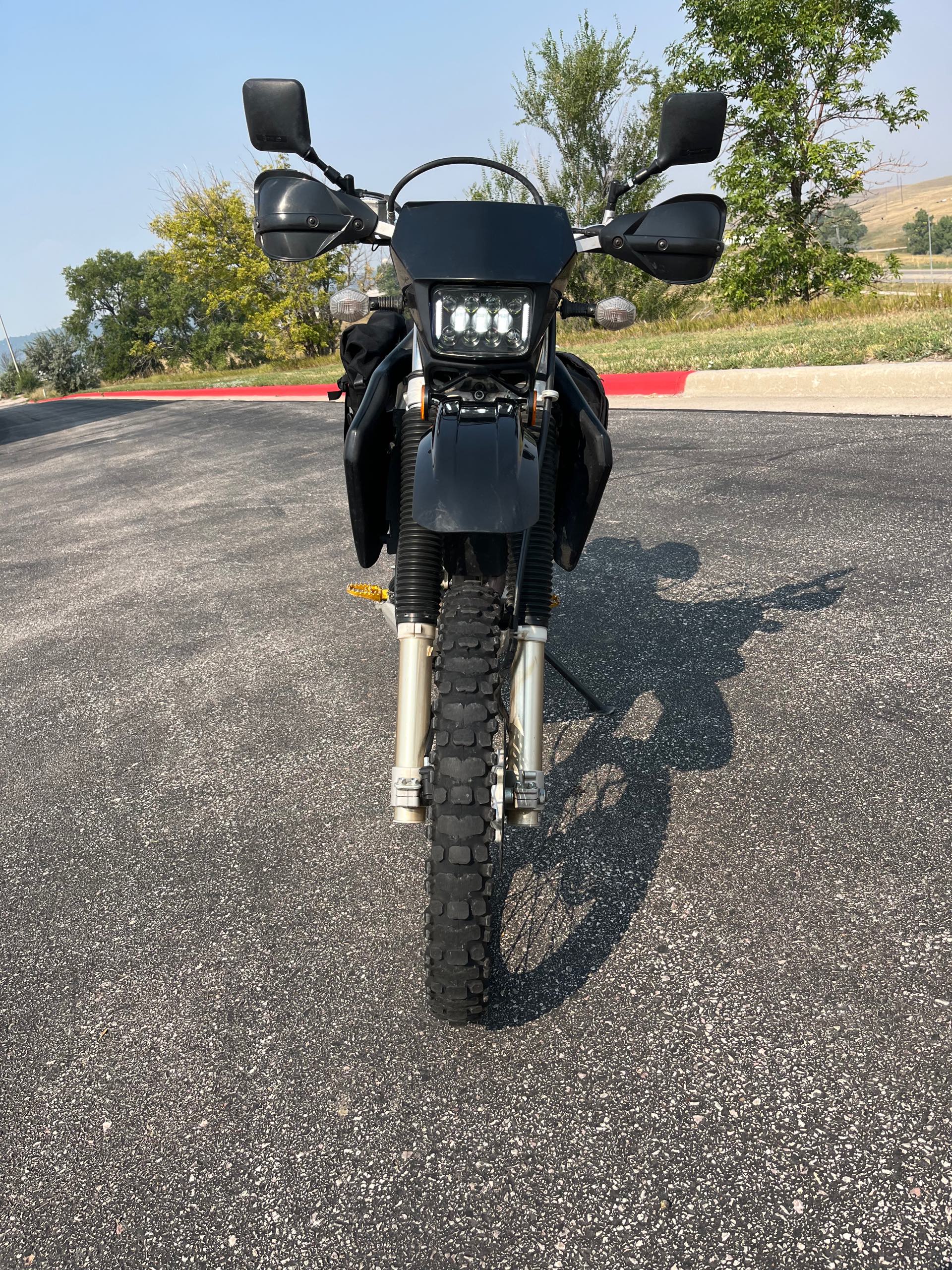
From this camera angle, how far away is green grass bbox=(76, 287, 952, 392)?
1034cm

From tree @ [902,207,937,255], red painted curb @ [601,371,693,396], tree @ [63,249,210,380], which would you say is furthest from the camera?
tree @ [902,207,937,255]

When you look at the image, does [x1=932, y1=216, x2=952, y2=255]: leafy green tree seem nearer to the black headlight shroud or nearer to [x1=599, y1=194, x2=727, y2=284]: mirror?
[x1=599, y1=194, x2=727, y2=284]: mirror

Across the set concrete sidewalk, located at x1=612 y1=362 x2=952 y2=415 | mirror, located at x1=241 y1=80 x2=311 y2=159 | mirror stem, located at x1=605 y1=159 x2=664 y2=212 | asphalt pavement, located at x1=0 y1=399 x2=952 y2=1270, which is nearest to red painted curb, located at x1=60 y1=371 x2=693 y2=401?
concrete sidewalk, located at x1=612 y1=362 x2=952 y2=415

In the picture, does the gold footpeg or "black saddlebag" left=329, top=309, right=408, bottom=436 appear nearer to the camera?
"black saddlebag" left=329, top=309, right=408, bottom=436

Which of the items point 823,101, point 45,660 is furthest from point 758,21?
point 45,660

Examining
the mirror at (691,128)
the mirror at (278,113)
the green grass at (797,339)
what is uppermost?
the mirror at (278,113)

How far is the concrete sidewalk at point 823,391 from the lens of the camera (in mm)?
8719

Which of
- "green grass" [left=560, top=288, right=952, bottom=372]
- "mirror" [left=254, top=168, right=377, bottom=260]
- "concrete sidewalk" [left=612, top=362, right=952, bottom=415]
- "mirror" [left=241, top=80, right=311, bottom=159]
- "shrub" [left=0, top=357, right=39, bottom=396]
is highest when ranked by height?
"mirror" [left=241, top=80, right=311, bottom=159]

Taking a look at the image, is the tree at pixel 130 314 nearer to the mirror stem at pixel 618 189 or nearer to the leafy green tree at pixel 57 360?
the leafy green tree at pixel 57 360

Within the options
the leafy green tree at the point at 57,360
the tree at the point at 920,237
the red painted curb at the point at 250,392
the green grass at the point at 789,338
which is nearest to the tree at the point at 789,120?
the green grass at the point at 789,338

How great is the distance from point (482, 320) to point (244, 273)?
38961 millimetres

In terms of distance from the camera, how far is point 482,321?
225 centimetres

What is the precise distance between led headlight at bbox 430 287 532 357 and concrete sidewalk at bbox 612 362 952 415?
7140 mm

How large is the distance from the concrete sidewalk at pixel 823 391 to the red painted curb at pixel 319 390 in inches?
9.4
